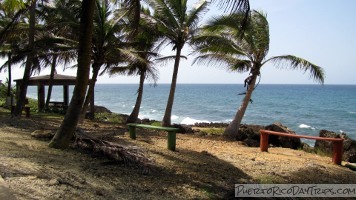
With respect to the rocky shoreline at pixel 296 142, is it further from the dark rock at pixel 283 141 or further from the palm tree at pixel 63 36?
the palm tree at pixel 63 36

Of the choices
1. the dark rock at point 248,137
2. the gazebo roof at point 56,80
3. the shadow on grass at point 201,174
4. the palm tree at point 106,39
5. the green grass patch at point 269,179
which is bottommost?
the dark rock at point 248,137

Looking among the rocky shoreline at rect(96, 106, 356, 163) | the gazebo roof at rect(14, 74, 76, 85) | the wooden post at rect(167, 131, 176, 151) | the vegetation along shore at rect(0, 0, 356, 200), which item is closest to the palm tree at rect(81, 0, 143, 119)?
the vegetation along shore at rect(0, 0, 356, 200)

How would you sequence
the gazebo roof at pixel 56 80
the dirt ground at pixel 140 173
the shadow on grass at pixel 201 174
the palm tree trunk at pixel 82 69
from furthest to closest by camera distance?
the gazebo roof at pixel 56 80
the palm tree trunk at pixel 82 69
the shadow on grass at pixel 201 174
the dirt ground at pixel 140 173

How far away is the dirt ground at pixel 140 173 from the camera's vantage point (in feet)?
15.8

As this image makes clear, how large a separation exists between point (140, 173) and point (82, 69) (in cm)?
232

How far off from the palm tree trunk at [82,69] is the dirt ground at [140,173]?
43cm

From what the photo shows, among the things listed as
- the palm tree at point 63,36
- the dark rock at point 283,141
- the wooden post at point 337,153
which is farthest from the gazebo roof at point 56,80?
the wooden post at point 337,153

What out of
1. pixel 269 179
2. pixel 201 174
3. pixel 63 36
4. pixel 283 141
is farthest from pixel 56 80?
pixel 269 179

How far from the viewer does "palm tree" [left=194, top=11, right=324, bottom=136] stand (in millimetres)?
14008

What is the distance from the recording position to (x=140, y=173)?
6.16 meters

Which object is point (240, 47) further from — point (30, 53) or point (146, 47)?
point (30, 53)

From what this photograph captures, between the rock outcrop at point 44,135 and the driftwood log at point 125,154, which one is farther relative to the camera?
the rock outcrop at point 44,135

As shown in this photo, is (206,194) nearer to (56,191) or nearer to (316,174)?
(56,191)

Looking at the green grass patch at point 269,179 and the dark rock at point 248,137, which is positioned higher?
the green grass patch at point 269,179
